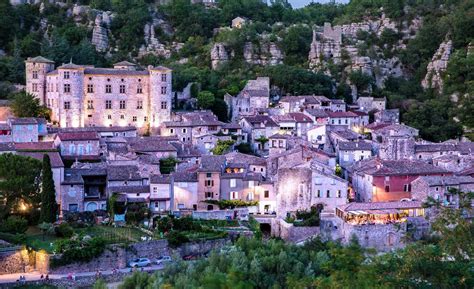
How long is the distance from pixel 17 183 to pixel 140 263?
6645 mm

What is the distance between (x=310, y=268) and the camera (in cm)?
2553

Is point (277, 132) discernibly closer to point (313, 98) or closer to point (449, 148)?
point (313, 98)

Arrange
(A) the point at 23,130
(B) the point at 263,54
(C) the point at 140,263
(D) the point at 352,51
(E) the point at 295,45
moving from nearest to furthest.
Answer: (C) the point at 140,263
(A) the point at 23,130
(D) the point at 352,51
(B) the point at 263,54
(E) the point at 295,45

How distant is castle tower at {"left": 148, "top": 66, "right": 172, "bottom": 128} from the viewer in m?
46.1

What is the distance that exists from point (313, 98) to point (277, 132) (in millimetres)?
6819

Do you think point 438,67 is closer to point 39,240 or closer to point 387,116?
point 387,116

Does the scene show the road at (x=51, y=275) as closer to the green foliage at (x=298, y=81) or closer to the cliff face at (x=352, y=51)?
the green foliage at (x=298, y=81)

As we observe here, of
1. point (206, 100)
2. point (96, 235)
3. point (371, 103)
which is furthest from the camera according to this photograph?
point (371, 103)

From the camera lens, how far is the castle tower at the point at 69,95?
4400 centimetres

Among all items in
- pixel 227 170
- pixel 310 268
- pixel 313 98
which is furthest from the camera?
pixel 313 98

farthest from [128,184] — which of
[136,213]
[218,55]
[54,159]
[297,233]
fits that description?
[218,55]

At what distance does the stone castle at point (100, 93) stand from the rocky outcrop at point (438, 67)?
2353 centimetres

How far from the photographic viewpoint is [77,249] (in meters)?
28.4

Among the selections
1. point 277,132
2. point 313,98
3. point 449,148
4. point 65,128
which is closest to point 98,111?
point 65,128
